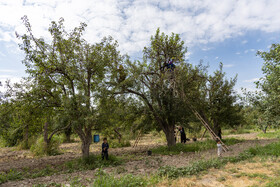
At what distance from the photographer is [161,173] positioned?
6789mm

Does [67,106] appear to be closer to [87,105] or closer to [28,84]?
[87,105]

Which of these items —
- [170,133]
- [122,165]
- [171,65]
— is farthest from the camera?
[170,133]

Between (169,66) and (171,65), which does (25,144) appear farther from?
(171,65)

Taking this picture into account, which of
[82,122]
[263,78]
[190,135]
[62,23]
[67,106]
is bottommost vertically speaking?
[190,135]

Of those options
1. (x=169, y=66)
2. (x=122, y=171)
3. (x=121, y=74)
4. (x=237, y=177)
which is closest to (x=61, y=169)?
(x=122, y=171)

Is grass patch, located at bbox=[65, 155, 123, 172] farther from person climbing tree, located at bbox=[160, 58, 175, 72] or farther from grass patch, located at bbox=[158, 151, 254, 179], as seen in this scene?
person climbing tree, located at bbox=[160, 58, 175, 72]

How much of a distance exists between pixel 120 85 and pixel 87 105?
3.04 metres

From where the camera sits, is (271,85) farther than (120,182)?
Yes

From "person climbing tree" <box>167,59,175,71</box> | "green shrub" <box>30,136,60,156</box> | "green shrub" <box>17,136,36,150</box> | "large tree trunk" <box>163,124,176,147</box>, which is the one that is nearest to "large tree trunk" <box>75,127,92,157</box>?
"green shrub" <box>30,136,60,156</box>

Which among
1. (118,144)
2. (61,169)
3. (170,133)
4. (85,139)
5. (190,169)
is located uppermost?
(85,139)

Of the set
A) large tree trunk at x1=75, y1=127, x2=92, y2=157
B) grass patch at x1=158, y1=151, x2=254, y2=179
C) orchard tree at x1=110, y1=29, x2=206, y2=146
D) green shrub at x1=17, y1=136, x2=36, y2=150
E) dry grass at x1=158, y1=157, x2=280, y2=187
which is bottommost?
dry grass at x1=158, y1=157, x2=280, y2=187

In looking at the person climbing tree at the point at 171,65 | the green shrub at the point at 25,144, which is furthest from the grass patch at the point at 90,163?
the green shrub at the point at 25,144

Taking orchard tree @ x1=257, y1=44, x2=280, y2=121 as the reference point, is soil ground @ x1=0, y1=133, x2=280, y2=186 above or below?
below

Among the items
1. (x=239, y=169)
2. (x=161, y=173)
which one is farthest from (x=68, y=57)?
(x=239, y=169)
